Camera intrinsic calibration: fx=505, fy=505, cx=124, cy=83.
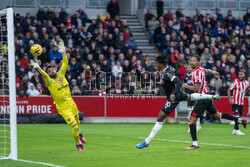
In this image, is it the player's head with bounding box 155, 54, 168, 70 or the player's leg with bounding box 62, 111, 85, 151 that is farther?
the player's leg with bounding box 62, 111, 85, 151

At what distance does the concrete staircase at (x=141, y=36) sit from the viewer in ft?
98.8

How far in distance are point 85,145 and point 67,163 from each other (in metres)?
3.62

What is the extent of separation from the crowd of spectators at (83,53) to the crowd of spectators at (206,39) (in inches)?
74.4

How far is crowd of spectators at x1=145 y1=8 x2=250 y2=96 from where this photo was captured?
88.9ft

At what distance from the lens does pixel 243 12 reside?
33.9 metres

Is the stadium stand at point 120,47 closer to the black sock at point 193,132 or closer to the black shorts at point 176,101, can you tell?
the black sock at point 193,132

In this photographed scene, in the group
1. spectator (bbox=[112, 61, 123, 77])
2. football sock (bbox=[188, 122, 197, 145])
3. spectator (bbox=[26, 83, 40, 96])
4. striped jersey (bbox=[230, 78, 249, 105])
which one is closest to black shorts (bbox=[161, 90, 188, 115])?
football sock (bbox=[188, 122, 197, 145])

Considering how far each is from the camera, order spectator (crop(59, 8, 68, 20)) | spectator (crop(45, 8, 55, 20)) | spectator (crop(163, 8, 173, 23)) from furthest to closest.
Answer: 1. spectator (crop(163, 8, 173, 23))
2. spectator (crop(59, 8, 68, 20))
3. spectator (crop(45, 8, 55, 20))

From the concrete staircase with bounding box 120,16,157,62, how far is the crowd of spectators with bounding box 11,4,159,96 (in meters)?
1.98

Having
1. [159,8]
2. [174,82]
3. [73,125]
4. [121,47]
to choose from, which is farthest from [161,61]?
[159,8]

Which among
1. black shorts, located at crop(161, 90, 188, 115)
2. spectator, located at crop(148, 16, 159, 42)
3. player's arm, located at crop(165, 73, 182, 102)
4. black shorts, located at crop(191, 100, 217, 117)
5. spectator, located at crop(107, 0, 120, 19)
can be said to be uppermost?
spectator, located at crop(107, 0, 120, 19)

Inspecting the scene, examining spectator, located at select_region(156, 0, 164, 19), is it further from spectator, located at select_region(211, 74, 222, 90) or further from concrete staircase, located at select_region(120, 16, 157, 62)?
spectator, located at select_region(211, 74, 222, 90)

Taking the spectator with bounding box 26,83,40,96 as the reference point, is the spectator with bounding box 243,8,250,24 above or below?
above

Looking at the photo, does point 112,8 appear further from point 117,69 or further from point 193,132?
point 193,132
